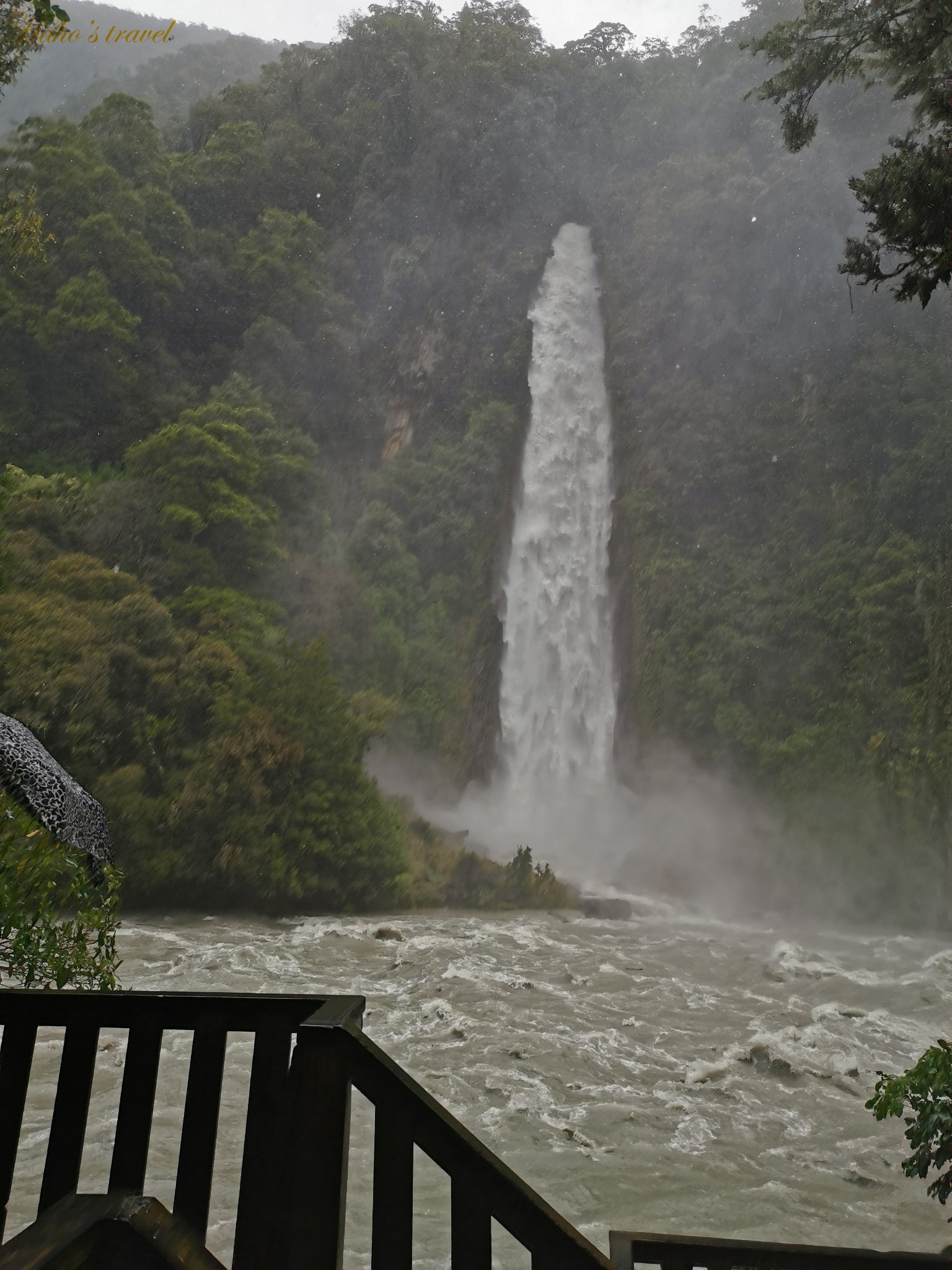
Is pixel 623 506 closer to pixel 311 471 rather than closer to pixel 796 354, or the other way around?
pixel 796 354

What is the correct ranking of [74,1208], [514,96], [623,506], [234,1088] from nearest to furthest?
1. [74,1208]
2. [234,1088]
3. [623,506]
4. [514,96]

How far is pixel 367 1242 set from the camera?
441 centimetres

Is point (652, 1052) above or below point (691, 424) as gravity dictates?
below

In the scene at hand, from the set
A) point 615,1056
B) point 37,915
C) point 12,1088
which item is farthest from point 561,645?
point 12,1088

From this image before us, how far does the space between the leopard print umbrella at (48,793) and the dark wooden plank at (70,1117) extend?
3.52m

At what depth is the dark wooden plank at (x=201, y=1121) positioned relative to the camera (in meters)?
1.42

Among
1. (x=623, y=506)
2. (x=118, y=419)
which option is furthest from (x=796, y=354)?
(x=118, y=419)

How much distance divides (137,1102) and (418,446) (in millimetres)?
17637

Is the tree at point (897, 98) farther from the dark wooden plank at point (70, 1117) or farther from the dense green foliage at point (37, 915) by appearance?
the dense green foliage at point (37, 915)

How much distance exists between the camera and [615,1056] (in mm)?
7371

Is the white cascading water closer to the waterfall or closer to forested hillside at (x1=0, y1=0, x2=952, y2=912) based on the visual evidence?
the waterfall

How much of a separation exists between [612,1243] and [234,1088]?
4.16 m

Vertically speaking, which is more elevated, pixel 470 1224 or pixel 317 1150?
pixel 317 1150

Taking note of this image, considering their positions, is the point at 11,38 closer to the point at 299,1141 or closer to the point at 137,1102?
the point at 137,1102
